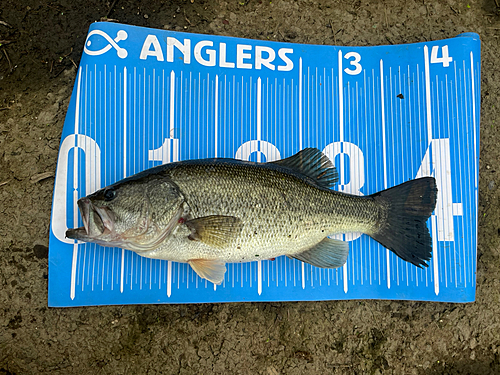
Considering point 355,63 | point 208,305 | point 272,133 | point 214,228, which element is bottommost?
point 208,305

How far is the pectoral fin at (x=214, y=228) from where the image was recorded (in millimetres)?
1914

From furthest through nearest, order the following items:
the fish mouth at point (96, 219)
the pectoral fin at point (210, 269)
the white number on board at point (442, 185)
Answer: the white number on board at point (442, 185) < the pectoral fin at point (210, 269) < the fish mouth at point (96, 219)

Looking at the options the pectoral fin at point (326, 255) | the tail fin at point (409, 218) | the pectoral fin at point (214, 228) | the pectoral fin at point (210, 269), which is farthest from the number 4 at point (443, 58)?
the pectoral fin at point (210, 269)

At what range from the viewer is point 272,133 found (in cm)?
254

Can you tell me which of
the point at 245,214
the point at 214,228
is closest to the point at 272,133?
the point at 245,214

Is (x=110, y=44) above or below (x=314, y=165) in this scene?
above

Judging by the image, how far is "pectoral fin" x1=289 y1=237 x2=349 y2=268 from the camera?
2.20 metres

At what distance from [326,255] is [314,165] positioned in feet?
2.11

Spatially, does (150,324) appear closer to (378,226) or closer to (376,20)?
(378,226)

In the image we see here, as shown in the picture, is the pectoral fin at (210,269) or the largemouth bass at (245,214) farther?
the pectoral fin at (210,269)

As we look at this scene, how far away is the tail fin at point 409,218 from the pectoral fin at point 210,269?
45.5 inches

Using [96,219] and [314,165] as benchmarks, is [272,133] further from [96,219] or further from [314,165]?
[96,219]

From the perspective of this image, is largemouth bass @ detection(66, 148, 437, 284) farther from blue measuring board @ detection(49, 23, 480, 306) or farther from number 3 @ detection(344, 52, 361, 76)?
number 3 @ detection(344, 52, 361, 76)

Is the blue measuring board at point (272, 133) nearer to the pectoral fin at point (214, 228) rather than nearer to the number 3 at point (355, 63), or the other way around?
the number 3 at point (355, 63)
